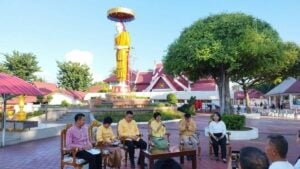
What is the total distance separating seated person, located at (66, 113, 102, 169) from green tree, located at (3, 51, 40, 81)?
34695 mm

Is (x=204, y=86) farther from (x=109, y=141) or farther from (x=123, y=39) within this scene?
(x=109, y=141)

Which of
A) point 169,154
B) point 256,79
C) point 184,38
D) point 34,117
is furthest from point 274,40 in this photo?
point 256,79

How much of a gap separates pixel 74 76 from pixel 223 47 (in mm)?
36200

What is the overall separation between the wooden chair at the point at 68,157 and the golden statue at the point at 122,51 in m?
25.6

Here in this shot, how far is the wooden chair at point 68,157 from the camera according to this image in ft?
21.6

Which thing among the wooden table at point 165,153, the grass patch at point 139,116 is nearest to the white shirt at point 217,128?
the wooden table at point 165,153

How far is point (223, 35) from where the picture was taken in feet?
49.8

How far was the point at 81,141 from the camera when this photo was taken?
22.8 feet

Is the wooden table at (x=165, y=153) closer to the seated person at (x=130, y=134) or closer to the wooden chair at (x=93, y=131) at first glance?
the seated person at (x=130, y=134)

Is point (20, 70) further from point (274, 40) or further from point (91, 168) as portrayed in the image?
point (91, 168)

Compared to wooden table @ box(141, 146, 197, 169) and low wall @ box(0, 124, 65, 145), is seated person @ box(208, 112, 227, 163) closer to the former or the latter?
wooden table @ box(141, 146, 197, 169)

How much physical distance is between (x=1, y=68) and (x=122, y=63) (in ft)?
50.1

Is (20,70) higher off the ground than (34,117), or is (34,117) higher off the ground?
(20,70)

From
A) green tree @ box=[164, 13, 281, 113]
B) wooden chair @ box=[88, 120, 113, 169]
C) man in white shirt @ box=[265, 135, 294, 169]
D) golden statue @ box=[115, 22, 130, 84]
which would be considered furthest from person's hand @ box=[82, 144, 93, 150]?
golden statue @ box=[115, 22, 130, 84]
